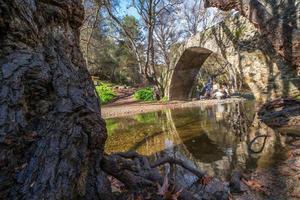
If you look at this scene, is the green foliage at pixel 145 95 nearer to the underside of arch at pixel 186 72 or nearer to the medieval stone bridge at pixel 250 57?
the underside of arch at pixel 186 72

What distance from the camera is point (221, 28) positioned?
489 inches

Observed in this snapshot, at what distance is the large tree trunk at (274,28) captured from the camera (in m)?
3.18

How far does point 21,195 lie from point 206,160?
3.53 meters

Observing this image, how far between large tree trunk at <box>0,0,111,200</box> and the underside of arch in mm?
12908

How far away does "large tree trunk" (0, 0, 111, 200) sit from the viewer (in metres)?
1.59

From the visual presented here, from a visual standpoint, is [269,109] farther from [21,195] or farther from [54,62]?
[21,195]

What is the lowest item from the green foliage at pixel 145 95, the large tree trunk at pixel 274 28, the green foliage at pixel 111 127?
the green foliage at pixel 111 127

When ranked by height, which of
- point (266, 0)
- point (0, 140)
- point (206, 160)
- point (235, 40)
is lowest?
point (206, 160)

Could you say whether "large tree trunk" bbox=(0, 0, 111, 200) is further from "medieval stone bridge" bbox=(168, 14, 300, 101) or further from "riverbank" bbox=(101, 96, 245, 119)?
"riverbank" bbox=(101, 96, 245, 119)

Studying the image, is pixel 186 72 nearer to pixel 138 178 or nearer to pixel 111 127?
pixel 111 127

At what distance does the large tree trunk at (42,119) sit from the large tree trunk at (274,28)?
223cm

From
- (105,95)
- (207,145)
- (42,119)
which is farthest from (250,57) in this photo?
(105,95)

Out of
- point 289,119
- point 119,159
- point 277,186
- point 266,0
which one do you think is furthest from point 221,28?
point 119,159

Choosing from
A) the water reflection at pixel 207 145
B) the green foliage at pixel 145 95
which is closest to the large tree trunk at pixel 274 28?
the water reflection at pixel 207 145
